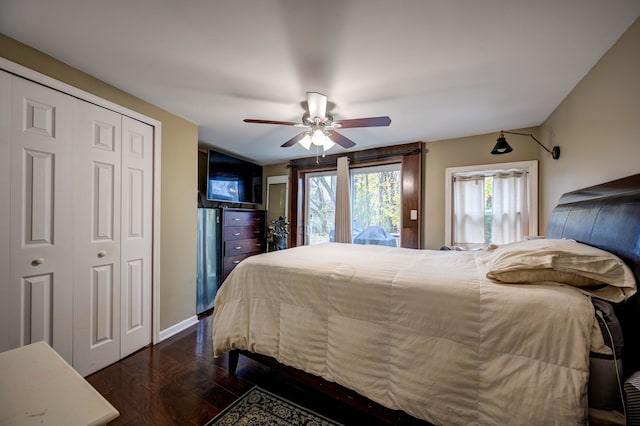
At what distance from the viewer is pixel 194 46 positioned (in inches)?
60.1

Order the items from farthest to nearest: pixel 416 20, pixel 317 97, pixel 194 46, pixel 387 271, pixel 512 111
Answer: pixel 512 111, pixel 317 97, pixel 194 46, pixel 387 271, pixel 416 20

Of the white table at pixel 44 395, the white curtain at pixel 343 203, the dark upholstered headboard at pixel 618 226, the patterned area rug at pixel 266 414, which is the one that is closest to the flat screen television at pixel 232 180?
the white curtain at pixel 343 203

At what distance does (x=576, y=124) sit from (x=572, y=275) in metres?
1.61

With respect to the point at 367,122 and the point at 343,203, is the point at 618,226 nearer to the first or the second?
the point at 367,122

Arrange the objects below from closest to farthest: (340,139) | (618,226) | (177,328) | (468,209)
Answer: (618,226), (340,139), (177,328), (468,209)

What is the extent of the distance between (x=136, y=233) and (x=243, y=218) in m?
1.83

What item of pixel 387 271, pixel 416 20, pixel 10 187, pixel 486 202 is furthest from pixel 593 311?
pixel 10 187

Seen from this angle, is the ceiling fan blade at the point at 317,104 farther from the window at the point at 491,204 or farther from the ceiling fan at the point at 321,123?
the window at the point at 491,204

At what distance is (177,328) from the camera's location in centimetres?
262

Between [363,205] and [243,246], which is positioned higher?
[363,205]

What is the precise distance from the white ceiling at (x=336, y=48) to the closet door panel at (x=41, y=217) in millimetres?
415

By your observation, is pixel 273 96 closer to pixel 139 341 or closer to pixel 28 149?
pixel 28 149

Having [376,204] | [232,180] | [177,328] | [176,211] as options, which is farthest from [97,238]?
[376,204]

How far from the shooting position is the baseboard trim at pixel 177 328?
2477 mm
